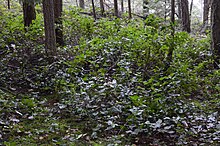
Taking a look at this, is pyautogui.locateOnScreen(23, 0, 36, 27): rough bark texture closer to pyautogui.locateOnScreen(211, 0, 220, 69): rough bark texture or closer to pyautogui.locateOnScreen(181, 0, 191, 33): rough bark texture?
pyautogui.locateOnScreen(211, 0, 220, 69): rough bark texture

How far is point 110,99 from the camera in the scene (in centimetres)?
506

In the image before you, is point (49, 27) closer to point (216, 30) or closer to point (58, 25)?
point (58, 25)

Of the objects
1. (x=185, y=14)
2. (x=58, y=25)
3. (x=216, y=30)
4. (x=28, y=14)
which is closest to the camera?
(x=216, y=30)

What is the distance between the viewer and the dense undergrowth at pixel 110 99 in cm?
400

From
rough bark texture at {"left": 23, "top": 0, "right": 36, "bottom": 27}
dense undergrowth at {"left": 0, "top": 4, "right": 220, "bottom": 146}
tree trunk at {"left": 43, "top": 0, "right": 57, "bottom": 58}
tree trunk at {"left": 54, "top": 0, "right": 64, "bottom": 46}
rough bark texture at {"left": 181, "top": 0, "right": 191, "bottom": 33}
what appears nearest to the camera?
dense undergrowth at {"left": 0, "top": 4, "right": 220, "bottom": 146}

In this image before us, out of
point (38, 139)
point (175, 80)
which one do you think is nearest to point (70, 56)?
point (175, 80)

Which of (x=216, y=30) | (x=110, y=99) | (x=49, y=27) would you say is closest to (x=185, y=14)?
(x=216, y=30)

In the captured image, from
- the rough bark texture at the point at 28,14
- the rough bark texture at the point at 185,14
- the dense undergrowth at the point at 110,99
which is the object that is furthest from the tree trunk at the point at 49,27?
the rough bark texture at the point at 185,14

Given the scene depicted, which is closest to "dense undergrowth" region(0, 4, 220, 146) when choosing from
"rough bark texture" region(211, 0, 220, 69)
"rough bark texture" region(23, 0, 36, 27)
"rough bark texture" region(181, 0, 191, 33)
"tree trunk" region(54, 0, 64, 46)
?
"rough bark texture" region(211, 0, 220, 69)

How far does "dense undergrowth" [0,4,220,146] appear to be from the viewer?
13.1 feet

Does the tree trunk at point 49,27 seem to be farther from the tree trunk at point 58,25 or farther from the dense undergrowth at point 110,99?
the tree trunk at point 58,25

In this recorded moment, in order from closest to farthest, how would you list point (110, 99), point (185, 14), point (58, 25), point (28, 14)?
point (110, 99), point (58, 25), point (28, 14), point (185, 14)

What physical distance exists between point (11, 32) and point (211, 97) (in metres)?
6.49

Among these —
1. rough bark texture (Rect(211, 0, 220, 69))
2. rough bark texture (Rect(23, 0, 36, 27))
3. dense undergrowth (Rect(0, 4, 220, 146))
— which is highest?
rough bark texture (Rect(23, 0, 36, 27))
